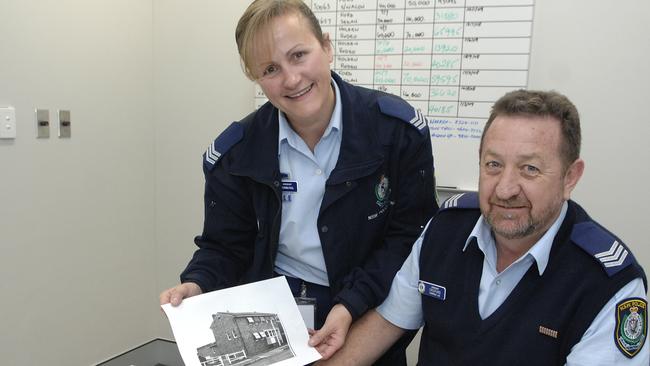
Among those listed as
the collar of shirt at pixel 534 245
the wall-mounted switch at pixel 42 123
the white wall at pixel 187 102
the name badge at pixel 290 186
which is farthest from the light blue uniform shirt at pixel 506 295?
the wall-mounted switch at pixel 42 123

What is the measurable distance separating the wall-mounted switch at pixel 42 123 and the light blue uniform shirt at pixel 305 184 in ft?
4.64

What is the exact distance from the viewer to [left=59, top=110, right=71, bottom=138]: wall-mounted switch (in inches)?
89.7

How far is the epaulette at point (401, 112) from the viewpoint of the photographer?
4.25 feet

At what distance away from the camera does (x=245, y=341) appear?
1158 millimetres

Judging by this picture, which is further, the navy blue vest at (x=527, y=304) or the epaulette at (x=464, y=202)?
the epaulette at (x=464, y=202)

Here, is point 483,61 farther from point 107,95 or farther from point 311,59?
point 107,95

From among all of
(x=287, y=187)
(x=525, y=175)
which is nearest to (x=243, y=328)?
(x=287, y=187)

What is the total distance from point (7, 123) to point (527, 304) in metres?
2.07

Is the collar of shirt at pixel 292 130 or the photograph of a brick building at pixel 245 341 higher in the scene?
the collar of shirt at pixel 292 130

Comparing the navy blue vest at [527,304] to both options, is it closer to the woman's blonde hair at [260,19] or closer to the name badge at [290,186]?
the name badge at [290,186]

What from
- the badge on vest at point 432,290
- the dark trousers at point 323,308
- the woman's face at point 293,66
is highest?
the woman's face at point 293,66

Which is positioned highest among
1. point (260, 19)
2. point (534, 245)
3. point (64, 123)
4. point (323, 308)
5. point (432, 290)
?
point (260, 19)

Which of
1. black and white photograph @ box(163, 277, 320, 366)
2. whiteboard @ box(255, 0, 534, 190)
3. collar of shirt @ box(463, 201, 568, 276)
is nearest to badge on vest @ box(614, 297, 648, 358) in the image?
collar of shirt @ box(463, 201, 568, 276)

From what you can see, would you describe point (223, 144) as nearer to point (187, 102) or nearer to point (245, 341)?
point (245, 341)
